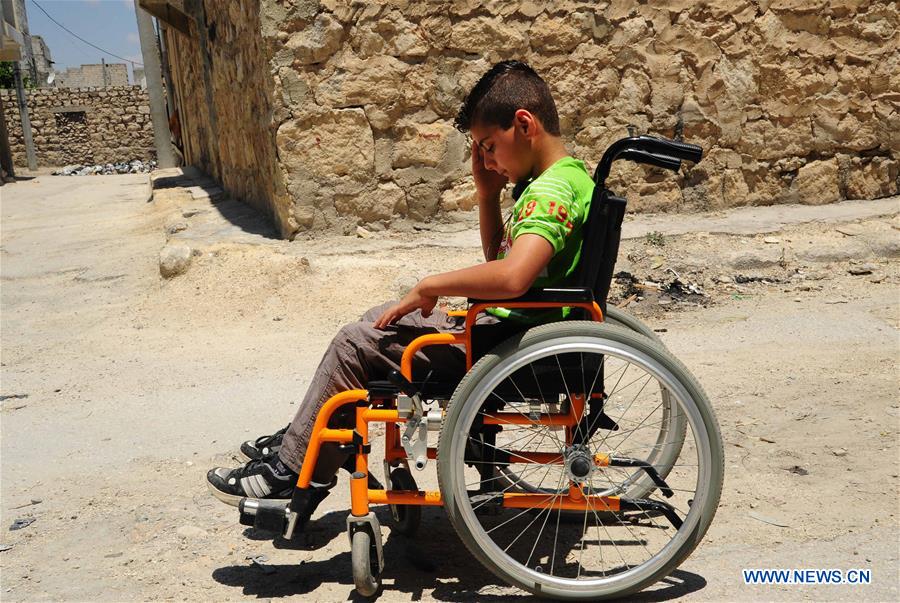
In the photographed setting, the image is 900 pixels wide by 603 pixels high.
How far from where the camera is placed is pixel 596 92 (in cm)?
536

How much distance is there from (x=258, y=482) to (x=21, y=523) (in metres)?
0.97

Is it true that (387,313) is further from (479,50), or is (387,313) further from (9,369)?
(479,50)

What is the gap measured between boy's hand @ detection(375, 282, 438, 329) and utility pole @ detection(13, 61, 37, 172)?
22.7 metres

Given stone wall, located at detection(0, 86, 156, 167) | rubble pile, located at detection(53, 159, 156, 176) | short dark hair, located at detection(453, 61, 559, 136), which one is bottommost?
short dark hair, located at detection(453, 61, 559, 136)

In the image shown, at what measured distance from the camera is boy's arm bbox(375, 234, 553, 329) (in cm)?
188

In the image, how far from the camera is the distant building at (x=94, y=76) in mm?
37375

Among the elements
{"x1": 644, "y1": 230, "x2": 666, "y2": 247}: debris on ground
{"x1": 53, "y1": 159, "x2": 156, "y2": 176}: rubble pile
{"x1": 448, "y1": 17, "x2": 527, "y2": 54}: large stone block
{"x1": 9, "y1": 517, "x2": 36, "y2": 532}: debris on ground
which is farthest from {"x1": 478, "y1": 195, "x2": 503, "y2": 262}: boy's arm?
{"x1": 53, "y1": 159, "x2": 156, "y2": 176}: rubble pile

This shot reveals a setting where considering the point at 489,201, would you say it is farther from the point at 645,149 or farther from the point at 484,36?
the point at 484,36

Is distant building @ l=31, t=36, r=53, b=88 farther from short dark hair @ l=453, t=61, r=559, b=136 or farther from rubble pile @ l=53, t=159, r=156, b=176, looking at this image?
short dark hair @ l=453, t=61, r=559, b=136

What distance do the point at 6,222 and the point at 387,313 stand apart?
30.6 ft

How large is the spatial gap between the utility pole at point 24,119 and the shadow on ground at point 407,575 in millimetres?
22416

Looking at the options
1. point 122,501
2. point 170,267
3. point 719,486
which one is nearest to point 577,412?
point 719,486

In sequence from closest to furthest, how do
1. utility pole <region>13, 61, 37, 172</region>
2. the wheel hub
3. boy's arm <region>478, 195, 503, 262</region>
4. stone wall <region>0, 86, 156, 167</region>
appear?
the wheel hub
boy's arm <region>478, 195, 503, 262</region>
utility pole <region>13, 61, 37, 172</region>
stone wall <region>0, 86, 156, 167</region>

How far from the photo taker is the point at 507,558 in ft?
6.40
